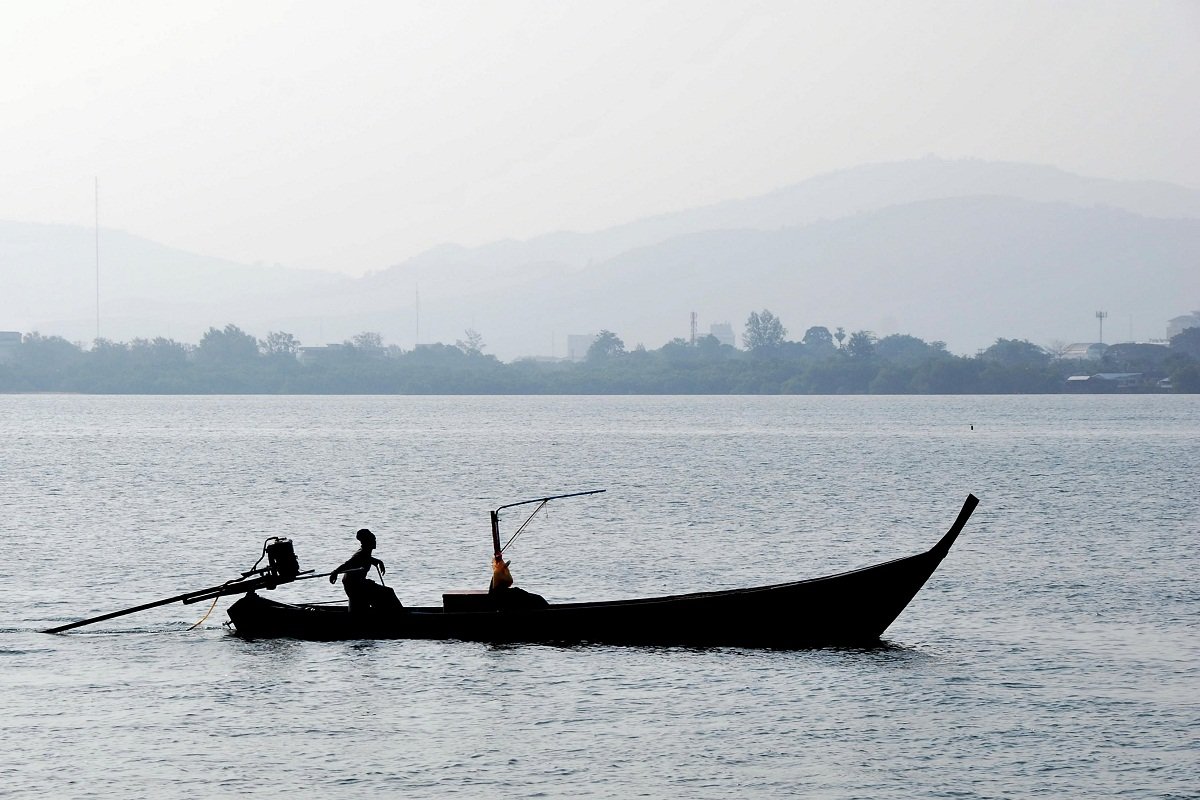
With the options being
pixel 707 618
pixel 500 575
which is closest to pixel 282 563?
pixel 500 575

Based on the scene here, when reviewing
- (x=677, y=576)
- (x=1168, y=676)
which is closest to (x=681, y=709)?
(x=1168, y=676)

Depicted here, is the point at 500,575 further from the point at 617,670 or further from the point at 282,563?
the point at 282,563

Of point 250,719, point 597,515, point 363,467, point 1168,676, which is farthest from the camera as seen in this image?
point 363,467

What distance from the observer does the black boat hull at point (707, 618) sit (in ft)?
95.5

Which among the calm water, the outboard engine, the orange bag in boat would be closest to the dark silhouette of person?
the outboard engine

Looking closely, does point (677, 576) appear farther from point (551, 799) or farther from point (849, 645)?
point (551, 799)

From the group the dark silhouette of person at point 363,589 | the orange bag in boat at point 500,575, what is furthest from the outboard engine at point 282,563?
the orange bag in boat at point 500,575

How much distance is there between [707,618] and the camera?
2961cm

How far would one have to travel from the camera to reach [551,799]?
2100 centimetres

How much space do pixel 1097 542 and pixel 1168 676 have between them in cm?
2664

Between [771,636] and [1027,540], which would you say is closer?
[771,636]

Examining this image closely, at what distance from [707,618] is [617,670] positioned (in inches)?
85.7

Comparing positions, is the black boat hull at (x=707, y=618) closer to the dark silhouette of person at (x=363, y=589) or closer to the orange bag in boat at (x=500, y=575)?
the dark silhouette of person at (x=363, y=589)

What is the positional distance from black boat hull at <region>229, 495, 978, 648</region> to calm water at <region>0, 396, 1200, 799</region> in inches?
17.0
